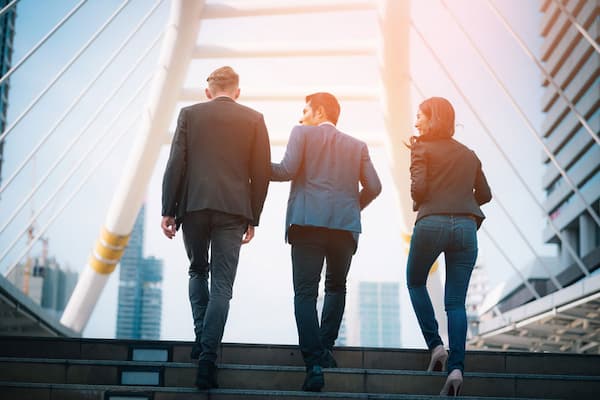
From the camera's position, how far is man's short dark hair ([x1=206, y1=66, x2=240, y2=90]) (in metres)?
5.68

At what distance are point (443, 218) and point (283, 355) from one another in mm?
1463

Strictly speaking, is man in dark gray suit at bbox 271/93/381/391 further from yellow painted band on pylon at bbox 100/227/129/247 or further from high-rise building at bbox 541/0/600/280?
high-rise building at bbox 541/0/600/280

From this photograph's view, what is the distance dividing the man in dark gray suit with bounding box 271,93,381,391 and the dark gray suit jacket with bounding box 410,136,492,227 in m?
0.39

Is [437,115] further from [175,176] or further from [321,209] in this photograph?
[175,176]

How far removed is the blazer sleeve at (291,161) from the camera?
5609mm

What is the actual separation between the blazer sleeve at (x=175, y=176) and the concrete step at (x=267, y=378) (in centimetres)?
94

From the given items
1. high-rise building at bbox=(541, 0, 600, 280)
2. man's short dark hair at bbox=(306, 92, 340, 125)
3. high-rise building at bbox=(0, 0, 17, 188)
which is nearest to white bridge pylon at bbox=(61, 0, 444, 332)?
man's short dark hair at bbox=(306, 92, 340, 125)

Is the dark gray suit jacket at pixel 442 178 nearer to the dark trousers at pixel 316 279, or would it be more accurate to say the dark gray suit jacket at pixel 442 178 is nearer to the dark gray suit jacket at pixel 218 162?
the dark trousers at pixel 316 279

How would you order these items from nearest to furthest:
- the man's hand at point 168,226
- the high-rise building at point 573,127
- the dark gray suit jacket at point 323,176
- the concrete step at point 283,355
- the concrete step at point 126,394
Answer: the concrete step at point 126,394, the man's hand at point 168,226, the dark gray suit jacket at point 323,176, the concrete step at point 283,355, the high-rise building at point 573,127

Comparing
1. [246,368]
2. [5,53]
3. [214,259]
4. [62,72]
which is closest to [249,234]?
[214,259]

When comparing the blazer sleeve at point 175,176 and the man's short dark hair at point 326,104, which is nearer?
the blazer sleeve at point 175,176

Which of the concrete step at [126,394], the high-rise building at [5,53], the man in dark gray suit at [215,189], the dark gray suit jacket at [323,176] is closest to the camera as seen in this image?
the concrete step at [126,394]

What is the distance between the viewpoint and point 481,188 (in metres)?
5.90

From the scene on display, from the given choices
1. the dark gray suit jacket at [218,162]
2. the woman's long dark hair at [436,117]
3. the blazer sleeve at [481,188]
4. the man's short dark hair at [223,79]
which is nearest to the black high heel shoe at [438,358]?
the blazer sleeve at [481,188]
